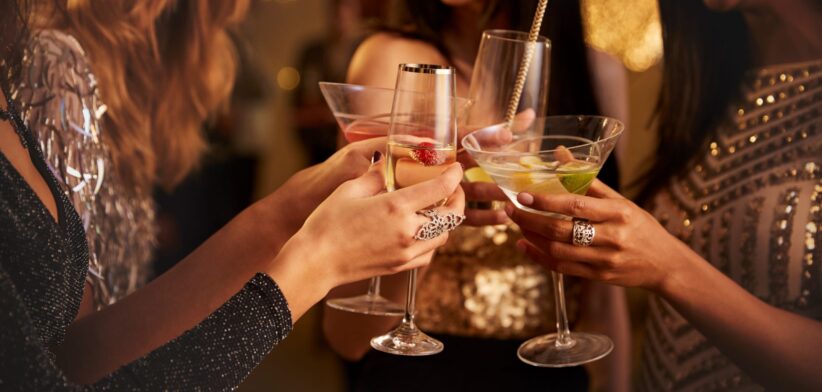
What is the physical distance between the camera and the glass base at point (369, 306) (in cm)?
127

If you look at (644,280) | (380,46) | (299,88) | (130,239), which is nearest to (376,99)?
(380,46)

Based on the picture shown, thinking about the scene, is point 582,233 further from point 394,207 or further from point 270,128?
point 270,128

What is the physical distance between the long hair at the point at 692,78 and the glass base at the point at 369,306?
0.53 meters

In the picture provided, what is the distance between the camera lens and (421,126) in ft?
3.41

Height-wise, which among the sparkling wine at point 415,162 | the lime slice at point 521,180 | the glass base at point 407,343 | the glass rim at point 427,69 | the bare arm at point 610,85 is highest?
the glass rim at point 427,69

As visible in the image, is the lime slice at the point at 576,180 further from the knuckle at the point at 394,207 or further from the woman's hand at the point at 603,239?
the knuckle at the point at 394,207

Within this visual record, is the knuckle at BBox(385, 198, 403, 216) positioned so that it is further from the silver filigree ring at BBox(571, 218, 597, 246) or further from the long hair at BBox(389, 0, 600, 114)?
the long hair at BBox(389, 0, 600, 114)

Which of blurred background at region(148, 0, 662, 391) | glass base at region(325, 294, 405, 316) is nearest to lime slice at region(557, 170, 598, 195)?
glass base at region(325, 294, 405, 316)

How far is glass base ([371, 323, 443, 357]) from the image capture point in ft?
3.73

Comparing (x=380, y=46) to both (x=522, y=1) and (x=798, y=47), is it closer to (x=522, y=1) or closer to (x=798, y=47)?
(x=522, y=1)

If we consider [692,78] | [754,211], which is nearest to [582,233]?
[754,211]

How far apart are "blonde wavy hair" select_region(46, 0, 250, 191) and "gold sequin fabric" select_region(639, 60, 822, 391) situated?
3.82 feet

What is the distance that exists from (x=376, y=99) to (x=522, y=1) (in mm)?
510

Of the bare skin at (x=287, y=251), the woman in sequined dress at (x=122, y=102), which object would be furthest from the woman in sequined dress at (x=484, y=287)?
the woman in sequined dress at (x=122, y=102)
